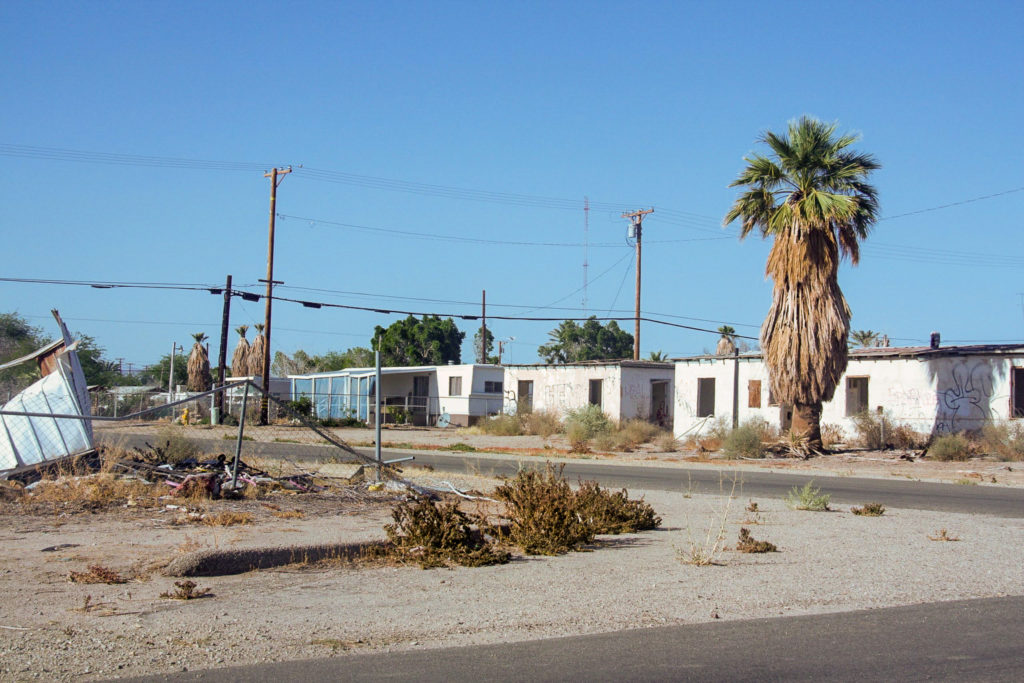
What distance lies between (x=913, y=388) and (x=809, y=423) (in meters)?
4.07

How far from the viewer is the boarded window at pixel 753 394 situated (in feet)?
109

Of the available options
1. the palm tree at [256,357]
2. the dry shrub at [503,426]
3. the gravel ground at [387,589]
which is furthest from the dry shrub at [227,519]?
the palm tree at [256,357]

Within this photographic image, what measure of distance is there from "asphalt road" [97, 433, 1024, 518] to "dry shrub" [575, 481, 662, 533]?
119cm

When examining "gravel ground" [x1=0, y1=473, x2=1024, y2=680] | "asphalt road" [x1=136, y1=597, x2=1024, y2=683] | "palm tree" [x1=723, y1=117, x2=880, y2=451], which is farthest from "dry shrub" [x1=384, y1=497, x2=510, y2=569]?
"palm tree" [x1=723, y1=117, x2=880, y2=451]

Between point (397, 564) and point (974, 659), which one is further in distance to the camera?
point (397, 564)

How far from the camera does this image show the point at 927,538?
1080cm

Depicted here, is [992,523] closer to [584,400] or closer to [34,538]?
[34,538]

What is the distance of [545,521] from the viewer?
981cm

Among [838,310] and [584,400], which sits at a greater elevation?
[838,310]

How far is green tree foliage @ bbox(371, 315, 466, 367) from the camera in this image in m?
75.2

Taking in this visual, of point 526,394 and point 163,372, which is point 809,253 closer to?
point 526,394

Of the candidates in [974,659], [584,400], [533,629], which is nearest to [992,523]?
[974,659]

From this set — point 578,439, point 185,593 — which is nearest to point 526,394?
point 578,439

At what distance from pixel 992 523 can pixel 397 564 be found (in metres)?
8.19
